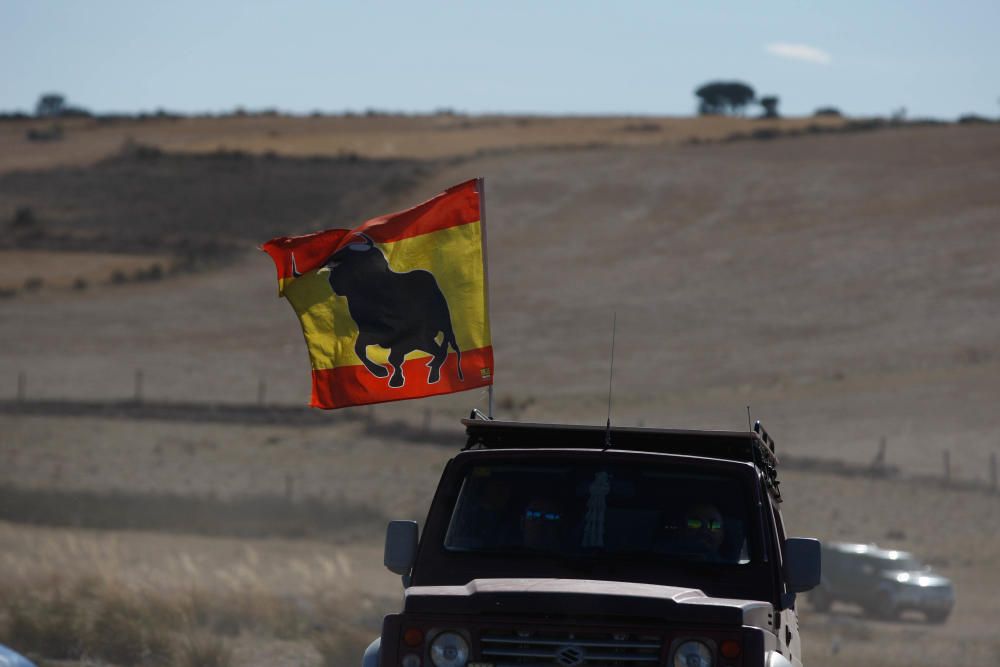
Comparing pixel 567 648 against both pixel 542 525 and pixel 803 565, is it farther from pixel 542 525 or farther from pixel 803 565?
pixel 803 565

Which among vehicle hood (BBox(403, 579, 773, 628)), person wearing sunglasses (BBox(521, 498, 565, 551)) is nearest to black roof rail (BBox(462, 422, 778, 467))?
person wearing sunglasses (BBox(521, 498, 565, 551))

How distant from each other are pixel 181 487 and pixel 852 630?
18.1 metres

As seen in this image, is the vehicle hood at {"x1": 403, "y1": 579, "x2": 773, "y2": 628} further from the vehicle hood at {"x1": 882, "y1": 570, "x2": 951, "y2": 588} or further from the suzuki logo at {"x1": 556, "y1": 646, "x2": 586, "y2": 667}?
the vehicle hood at {"x1": 882, "y1": 570, "x2": 951, "y2": 588}

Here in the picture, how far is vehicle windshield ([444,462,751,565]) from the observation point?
7.34m

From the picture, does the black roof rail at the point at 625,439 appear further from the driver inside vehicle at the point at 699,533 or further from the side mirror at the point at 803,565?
the side mirror at the point at 803,565

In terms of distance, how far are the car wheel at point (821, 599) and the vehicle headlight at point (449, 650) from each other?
56.6 feet

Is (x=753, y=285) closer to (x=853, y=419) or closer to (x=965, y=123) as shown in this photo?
(x=853, y=419)

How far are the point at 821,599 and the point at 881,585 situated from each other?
43.8 inches

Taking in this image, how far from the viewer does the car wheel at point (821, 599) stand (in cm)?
2316

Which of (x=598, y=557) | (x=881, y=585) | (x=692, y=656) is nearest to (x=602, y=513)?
(x=598, y=557)

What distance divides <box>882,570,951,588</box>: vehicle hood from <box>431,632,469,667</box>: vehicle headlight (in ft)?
55.8

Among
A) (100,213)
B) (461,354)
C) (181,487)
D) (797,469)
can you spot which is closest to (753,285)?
(797,469)

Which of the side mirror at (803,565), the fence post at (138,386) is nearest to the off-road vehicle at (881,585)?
the side mirror at (803,565)

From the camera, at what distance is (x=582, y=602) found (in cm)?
644
